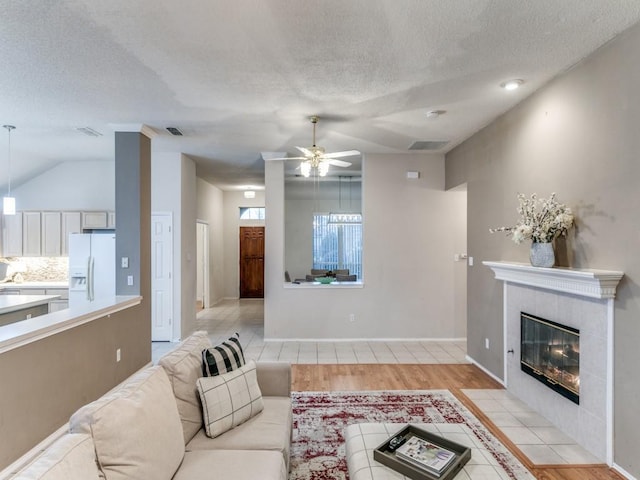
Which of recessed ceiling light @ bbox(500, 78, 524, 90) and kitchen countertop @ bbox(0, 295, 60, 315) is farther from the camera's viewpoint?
kitchen countertop @ bbox(0, 295, 60, 315)

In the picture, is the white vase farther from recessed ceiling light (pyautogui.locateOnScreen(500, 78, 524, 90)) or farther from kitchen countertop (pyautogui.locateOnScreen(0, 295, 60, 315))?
kitchen countertop (pyautogui.locateOnScreen(0, 295, 60, 315))

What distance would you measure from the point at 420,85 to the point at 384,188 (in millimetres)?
2555

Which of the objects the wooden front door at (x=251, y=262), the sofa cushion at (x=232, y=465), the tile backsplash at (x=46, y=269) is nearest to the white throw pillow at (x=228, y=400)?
the sofa cushion at (x=232, y=465)

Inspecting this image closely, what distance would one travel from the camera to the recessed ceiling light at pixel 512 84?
3.11m

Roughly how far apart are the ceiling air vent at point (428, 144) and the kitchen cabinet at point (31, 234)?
6.04 m

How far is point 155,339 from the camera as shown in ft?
18.4

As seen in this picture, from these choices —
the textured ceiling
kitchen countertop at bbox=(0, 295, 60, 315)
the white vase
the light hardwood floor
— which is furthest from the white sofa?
kitchen countertop at bbox=(0, 295, 60, 315)

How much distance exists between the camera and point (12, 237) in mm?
5926

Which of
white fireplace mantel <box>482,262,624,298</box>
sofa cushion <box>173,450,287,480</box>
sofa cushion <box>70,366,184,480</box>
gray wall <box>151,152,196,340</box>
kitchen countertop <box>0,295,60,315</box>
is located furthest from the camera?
gray wall <box>151,152,196,340</box>

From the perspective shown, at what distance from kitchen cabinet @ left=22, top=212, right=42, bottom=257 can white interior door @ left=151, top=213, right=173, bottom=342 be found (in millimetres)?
2040

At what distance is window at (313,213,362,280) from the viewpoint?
9.58 m

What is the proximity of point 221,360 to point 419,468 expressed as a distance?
3.97 feet

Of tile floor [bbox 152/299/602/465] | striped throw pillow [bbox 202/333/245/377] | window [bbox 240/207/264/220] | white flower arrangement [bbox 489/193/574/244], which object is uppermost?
window [bbox 240/207/264/220]

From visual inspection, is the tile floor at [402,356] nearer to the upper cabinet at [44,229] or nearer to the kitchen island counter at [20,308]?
the kitchen island counter at [20,308]
